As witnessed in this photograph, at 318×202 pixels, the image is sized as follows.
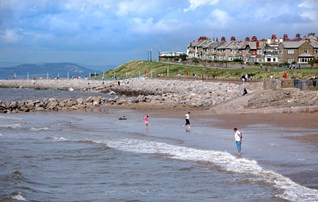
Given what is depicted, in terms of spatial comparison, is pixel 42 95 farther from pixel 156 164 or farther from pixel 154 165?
pixel 154 165

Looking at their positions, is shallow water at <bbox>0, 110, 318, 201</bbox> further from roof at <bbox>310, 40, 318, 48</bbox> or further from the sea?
roof at <bbox>310, 40, 318, 48</bbox>

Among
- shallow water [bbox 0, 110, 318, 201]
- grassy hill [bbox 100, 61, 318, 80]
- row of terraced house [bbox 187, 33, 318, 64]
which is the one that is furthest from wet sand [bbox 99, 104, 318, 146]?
row of terraced house [bbox 187, 33, 318, 64]

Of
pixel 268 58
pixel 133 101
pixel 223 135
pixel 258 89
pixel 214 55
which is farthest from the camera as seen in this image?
pixel 214 55

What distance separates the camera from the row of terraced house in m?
107

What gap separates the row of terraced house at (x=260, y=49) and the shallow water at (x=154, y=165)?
7815 cm

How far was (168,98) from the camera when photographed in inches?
2020

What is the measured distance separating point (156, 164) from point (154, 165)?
201mm

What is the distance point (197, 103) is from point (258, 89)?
17.9ft

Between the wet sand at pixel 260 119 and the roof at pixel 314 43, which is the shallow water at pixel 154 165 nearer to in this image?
the wet sand at pixel 260 119

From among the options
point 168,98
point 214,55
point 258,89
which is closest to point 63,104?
point 168,98

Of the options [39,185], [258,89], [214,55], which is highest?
[214,55]

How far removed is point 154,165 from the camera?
20.5 m

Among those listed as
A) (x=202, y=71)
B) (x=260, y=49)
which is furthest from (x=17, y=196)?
(x=260, y=49)

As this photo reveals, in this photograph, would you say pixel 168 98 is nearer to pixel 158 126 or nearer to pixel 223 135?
pixel 158 126
